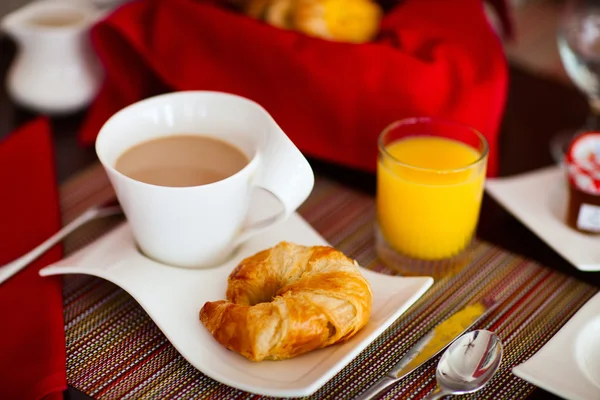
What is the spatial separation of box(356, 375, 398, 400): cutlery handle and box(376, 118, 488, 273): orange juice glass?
224 millimetres

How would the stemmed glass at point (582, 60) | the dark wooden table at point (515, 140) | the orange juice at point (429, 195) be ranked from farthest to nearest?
1. the stemmed glass at point (582, 60)
2. the dark wooden table at point (515, 140)
3. the orange juice at point (429, 195)

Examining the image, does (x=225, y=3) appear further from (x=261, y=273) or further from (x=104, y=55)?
(x=261, y=273)

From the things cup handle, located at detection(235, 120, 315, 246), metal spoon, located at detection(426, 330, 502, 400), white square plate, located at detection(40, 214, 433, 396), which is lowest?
metal spoon, located at detection(426, 330, 502, 400)

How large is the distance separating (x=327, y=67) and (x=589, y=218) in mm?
403

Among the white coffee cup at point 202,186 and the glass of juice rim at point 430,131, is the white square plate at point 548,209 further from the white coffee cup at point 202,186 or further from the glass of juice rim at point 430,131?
the white coffee cup at point 202,186

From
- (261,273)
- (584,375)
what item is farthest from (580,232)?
(261,273)

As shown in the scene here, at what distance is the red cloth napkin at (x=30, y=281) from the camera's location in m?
0.70

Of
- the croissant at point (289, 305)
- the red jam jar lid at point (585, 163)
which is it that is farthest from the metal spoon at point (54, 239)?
the red jam jar lid at point (585, 163)

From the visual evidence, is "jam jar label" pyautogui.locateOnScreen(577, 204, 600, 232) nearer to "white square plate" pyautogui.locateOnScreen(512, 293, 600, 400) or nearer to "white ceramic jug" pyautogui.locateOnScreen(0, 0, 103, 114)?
"white square plate" pyautogui.locateOnScreen(512, 293, 600, 400)

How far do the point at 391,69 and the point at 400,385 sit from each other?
1.52 feet

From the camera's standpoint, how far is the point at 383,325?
705mm

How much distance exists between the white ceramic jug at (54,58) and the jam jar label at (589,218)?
0.79 m

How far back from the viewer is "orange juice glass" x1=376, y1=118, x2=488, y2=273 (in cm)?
83

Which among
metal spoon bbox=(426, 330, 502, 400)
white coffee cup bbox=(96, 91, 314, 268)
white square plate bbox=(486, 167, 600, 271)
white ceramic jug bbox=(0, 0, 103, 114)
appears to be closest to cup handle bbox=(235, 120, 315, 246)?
white coffee cup bbox=(96, 91, 314, 268)
